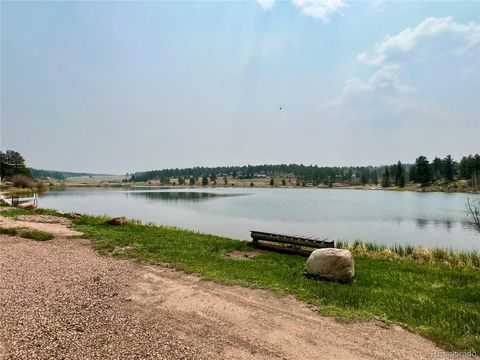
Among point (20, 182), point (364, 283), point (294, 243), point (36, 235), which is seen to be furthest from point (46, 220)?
point (20, 182)

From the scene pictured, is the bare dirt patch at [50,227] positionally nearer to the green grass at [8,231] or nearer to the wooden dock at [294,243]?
the green grass at [8,231]

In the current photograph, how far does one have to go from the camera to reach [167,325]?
676cm

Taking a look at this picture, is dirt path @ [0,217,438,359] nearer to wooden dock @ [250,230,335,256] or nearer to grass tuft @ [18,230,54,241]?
wooden dock @ [250,230,335,256]

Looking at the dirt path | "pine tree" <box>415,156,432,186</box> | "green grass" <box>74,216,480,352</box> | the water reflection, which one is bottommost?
the water reflection

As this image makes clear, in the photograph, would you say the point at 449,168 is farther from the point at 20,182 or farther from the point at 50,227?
the point at 20,182

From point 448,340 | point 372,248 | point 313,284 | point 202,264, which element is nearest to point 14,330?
point 202,264

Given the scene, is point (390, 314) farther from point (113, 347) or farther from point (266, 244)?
point (266, 244)

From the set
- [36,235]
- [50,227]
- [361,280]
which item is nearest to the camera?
[361,280]

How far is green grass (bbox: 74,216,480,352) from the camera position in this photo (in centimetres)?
732

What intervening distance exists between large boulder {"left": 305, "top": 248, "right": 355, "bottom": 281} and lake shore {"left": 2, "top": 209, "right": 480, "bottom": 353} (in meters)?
0.42

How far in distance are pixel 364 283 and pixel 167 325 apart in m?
6.40

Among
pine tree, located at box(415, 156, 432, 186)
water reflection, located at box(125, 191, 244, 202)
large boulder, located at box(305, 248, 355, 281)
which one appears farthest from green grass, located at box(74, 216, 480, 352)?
pine tree, located at box(415, 156, 432, 186)

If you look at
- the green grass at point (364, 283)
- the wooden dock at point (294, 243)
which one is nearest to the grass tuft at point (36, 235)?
the green grass at point (364, 283)

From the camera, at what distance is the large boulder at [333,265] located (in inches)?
403
